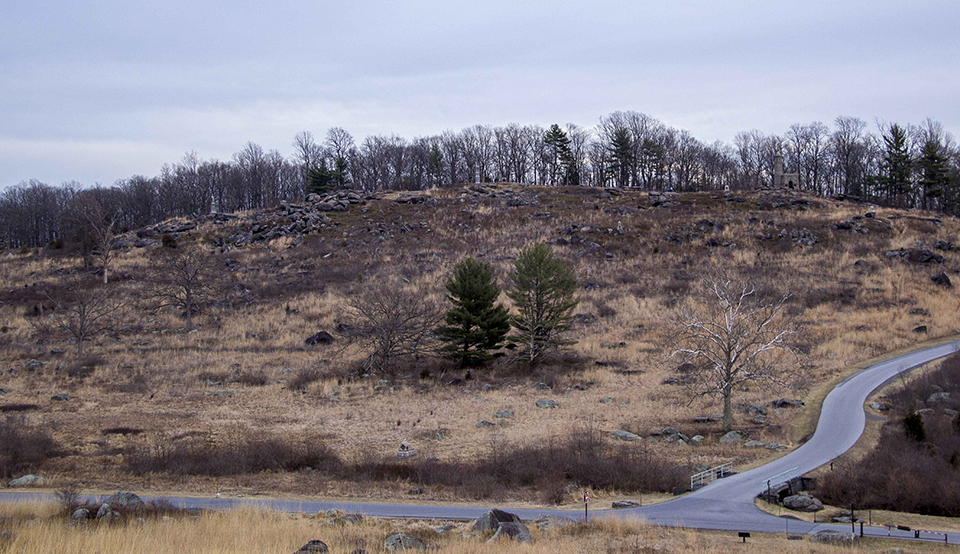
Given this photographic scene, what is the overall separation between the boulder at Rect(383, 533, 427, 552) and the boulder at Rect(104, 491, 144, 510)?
568 centimetres

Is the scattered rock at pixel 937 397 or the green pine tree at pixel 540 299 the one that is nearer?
the scattered rock at pixel 937 397

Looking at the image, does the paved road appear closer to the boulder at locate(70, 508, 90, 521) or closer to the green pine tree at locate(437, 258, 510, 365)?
the boulder at locate(70, 508, 90, 521)

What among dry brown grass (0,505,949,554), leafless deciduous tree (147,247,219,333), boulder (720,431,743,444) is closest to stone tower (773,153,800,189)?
boulder (720,431,743,444)

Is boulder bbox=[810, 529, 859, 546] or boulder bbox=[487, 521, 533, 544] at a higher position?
boulder bbox=[487, 521, 533, 544]

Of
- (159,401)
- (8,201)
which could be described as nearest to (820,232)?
(159,401)

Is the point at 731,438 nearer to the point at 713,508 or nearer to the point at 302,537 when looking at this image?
the point at 713,508

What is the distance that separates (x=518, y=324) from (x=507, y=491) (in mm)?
16931

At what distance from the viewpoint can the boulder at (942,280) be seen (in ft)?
139

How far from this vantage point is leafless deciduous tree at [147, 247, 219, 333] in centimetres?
4228

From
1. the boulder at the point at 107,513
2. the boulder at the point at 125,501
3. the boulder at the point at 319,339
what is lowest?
the boulder at the point at 125,501

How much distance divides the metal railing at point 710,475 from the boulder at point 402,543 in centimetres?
822

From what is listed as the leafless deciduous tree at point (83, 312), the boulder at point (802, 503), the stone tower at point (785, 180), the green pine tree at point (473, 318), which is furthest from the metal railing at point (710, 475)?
the stone tower at point (785, 180)

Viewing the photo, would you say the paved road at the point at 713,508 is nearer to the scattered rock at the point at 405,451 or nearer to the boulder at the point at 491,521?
the boulder at the point at 491,521

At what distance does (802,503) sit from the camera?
45.9 ft
